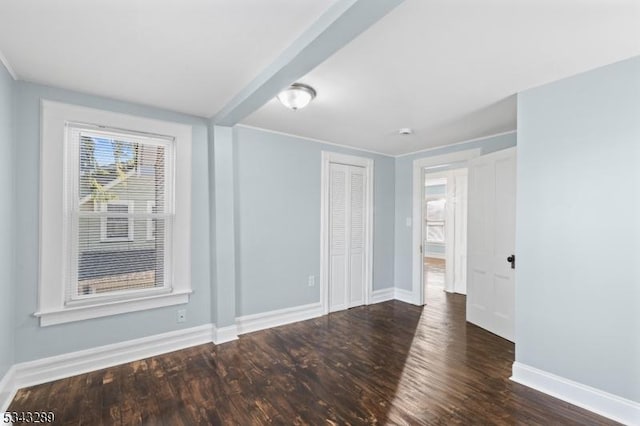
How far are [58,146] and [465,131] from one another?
13.6 ft

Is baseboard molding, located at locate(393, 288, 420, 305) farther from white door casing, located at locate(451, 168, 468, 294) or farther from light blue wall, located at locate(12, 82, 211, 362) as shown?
light blue wall, located at locate(12, 82, 211, 362)

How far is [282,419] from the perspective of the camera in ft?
6.71

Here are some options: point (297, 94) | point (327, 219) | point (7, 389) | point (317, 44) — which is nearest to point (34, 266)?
point (7, 389)

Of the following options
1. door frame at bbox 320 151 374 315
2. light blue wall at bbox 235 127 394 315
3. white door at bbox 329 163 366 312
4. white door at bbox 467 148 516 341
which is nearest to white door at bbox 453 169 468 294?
white door at bbox 467 148 516 341

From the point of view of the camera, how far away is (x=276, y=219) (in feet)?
12.6

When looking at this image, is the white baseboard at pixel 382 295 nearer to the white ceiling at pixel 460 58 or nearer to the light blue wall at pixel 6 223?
the white ceiling at pixel 460 58

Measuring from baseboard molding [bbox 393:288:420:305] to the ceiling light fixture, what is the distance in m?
3.56

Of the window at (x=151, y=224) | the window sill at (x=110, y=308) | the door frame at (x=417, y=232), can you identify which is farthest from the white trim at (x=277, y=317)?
the door frame at (x=417, y=232)

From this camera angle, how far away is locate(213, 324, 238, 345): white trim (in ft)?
10.7

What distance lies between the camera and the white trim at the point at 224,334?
10.7ft

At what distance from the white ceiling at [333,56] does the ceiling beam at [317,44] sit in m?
0.06

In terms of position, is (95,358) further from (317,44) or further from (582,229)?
(582,229)

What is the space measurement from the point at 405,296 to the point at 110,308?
13.0 ft

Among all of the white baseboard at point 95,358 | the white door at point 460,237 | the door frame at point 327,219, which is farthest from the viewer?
the white door at point 460,237
